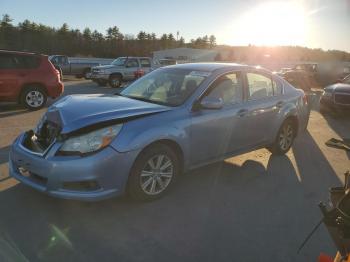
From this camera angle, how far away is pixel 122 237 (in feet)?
12.2

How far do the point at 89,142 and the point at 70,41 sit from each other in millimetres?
76908

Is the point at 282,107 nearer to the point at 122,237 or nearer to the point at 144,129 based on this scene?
the point at 144,129

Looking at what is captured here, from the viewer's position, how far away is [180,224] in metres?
4.05

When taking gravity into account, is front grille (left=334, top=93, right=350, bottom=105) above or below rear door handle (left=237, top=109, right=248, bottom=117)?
below

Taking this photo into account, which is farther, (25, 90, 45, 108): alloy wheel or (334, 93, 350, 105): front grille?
(334, 93, 350, 105): front grille

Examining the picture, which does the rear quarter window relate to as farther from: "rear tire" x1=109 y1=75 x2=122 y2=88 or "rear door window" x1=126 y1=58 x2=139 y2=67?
"rear door window" x1=126 y1=58 x2=139 y2=67

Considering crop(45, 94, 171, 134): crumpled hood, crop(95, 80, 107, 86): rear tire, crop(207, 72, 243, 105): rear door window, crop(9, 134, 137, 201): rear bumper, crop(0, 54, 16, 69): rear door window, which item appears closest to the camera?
crop(9, 134, 137, 201): rear bumper

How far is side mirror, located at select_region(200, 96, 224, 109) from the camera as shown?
15.9 ft

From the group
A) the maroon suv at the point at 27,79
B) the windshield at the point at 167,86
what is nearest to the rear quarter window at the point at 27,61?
the maroon suv at the point at 27,79

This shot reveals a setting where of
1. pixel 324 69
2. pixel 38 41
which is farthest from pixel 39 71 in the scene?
pixel 38 41

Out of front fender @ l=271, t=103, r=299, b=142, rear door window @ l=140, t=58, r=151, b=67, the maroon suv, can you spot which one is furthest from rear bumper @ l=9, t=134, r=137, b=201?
rear door window @ l=140, t=58, r=151, b=67

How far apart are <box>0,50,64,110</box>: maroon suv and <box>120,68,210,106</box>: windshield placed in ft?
20.5

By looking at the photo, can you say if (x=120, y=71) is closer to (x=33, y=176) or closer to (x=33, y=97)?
(x=33, y=97)

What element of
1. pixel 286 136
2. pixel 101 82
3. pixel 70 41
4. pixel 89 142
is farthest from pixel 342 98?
pixel 70 41
